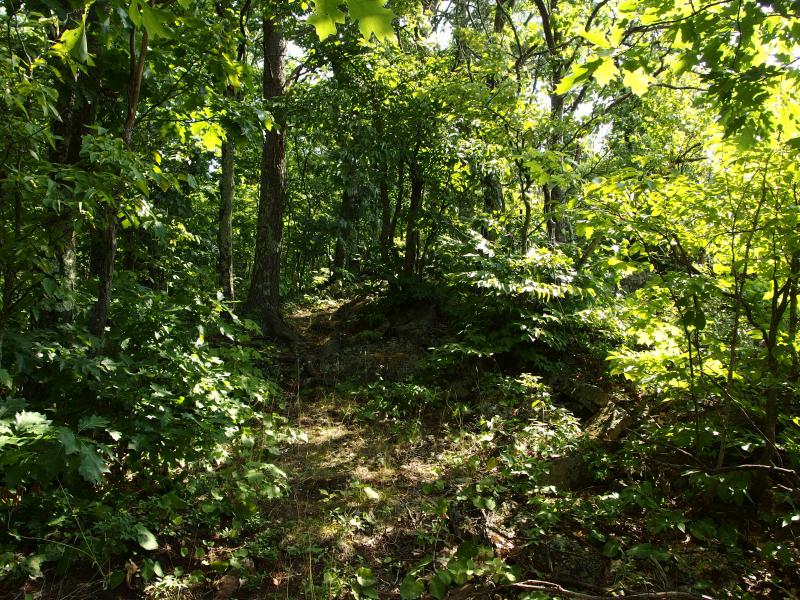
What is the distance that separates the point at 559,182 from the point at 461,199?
632 centimetres

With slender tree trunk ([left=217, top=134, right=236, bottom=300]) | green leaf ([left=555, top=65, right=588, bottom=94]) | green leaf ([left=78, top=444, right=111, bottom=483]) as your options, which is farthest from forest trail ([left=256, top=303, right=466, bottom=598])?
green leaf ([left=555, top=65, right=588, bottom=94])

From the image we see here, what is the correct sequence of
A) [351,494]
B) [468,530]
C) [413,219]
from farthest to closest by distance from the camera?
1. [413,219]
2. [351,494]
3. [468,530]

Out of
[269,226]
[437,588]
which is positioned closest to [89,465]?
[437,588]

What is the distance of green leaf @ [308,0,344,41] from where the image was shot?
60.8 inches

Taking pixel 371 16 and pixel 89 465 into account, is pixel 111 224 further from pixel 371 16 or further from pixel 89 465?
pixel 371 16

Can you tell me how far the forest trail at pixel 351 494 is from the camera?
3.26 metres

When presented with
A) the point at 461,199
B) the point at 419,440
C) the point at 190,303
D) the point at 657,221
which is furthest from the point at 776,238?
the point at 461,199

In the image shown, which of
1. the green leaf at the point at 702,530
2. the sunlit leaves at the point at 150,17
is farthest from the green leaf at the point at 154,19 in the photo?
the green leaf at the point at 702,530

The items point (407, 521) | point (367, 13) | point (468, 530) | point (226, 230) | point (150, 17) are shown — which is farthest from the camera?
point (226, 230)

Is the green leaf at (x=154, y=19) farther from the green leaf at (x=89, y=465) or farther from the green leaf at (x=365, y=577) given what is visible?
the green leaf at (x=365, y=577)

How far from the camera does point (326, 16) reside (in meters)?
1.63

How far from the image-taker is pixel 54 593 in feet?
9.22

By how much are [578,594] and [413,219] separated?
738 cm

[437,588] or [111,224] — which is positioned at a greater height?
[111,224]
